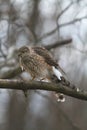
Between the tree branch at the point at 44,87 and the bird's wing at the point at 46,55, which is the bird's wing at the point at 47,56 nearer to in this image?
the bird's wing at the point at 46,55

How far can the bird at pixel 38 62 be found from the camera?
24.6 feet

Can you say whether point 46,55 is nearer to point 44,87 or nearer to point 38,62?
point 38,62

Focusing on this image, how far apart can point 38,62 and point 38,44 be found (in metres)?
3.26

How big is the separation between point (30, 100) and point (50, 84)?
10866mm

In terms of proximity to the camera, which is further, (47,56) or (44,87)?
(47,56)

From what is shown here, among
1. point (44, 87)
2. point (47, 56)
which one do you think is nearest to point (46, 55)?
point (47, 56)

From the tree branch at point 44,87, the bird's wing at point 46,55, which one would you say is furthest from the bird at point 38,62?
the tree branch at point 44,87

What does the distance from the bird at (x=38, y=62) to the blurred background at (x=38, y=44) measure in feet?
7.44

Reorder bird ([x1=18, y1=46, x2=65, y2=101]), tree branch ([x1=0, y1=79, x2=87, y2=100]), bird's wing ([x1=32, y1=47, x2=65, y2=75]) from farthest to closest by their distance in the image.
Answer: bird ([x1=18, y1=46, x2=65, y2=101]) < bird's wing ([x1=32, y1=47, x2=65, y2=75]) < tree branch ([x1=0, y1=79, x2=87, y2=100])

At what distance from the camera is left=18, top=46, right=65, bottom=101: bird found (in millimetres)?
7488

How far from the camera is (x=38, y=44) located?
10.9 m

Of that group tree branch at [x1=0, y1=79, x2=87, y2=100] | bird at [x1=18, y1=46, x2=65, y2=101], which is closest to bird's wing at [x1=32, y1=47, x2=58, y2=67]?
bird at [x1=18, y1=46, x2=65, y2=101]

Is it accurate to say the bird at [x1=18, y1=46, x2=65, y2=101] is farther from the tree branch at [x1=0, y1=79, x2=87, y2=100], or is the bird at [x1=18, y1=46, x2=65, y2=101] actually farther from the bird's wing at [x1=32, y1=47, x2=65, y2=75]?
the tree branch at [x1=0, y1=79, x2=87, y2=100]

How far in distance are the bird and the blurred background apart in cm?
227
